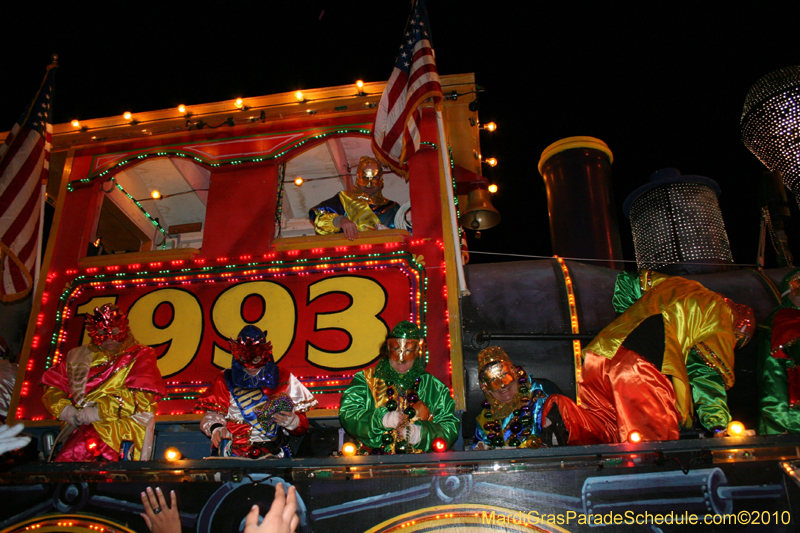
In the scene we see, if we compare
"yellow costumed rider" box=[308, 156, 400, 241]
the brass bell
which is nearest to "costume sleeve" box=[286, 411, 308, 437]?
"yellow costumed rider" box=[308, 156, 400, 241]

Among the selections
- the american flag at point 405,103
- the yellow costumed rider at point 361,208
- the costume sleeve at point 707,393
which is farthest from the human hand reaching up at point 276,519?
the american flag at point 405,103

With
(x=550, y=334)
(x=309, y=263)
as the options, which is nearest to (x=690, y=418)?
(x=550, y=334)

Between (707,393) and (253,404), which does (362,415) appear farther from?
(707,393)

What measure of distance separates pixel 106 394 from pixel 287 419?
6.31 feet

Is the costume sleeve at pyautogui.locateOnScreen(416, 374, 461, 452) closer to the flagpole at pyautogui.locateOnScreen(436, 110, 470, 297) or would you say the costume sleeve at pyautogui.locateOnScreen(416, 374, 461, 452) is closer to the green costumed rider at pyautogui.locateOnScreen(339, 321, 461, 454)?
the green costumed rider at pyautogui.locateOnScreen(339, 321, 461, 454)

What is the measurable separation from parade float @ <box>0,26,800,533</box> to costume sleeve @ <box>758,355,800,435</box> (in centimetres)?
43

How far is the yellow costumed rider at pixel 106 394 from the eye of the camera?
4.75 meters

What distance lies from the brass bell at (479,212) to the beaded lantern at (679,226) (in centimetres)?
199

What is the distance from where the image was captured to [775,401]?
4.40 meters

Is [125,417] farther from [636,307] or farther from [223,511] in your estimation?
[636,307]

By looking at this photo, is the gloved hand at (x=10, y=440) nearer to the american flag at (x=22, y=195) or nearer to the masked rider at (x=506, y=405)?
the masked rider at (x=506, y=405)

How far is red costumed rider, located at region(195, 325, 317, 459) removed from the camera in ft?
14.3

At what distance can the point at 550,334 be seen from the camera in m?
5.09

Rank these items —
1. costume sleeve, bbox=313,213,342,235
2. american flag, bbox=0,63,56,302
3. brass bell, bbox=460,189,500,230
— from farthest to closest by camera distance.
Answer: brass bell, bbox=460,189,500,230 < costume sleeve, bbox=313,213,342,235 < american flag, bbox=0,63,56,302
